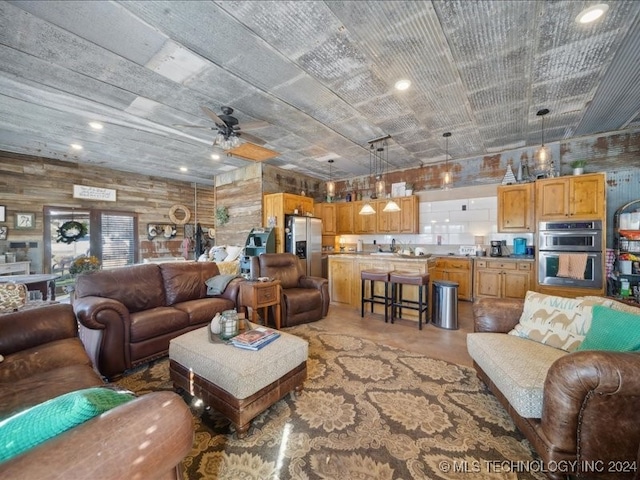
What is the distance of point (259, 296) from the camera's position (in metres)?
3.21

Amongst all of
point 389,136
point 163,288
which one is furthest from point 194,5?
point 389,136

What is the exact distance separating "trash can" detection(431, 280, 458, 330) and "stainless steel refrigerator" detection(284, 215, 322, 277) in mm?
2950

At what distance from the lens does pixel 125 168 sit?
241 inches

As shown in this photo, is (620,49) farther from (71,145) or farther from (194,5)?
(71,145)

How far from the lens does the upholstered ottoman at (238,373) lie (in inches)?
64.9

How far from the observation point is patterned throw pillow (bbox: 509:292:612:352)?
180cm

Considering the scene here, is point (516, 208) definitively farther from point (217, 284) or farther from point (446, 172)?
point (217, 284)

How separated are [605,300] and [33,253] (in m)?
8.47

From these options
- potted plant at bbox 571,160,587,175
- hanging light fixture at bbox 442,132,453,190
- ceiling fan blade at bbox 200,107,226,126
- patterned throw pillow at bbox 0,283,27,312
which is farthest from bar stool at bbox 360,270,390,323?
patterned throw pillow at bbox 0,283,27,312

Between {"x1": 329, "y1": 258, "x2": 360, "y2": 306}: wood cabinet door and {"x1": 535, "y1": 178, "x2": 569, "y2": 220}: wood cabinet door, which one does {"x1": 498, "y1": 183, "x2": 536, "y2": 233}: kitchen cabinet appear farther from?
{"x1": 329, "y1": 258, "x2": 360, "y2": 306}: wood cabinet door

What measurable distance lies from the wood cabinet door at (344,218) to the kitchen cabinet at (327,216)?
0.15 meters

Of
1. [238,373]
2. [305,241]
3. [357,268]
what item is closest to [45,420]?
[238,373]

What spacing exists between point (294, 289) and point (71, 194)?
557 centimetres

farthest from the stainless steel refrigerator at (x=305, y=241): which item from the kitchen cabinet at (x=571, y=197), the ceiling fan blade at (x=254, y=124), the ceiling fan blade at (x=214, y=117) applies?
the kitchen cabinet at (x=571, y=197)
